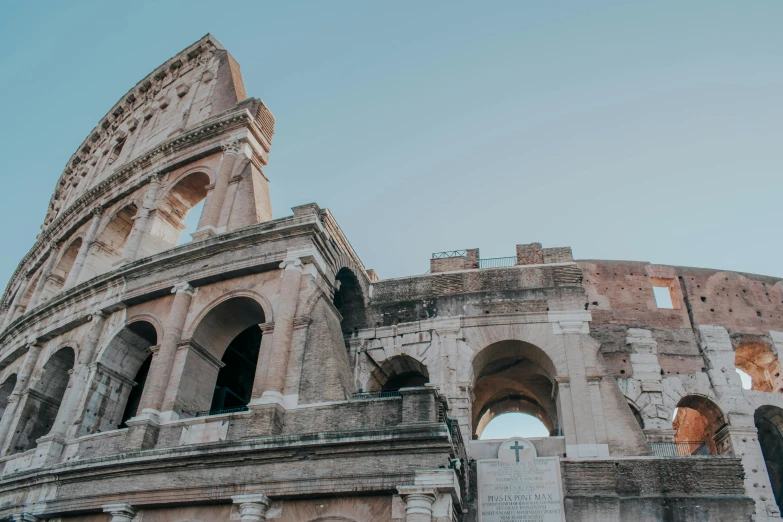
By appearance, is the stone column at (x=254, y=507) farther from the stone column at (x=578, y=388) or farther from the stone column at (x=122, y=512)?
the stone column at (x=578, y=388)

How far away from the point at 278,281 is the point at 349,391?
9.29 ft

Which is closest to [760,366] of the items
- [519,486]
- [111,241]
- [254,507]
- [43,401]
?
[519,486]

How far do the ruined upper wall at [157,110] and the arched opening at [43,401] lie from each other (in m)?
6.81

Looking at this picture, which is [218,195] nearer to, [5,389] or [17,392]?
[17,392]

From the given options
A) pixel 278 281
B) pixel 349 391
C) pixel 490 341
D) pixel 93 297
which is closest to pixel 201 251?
pixel 278 281

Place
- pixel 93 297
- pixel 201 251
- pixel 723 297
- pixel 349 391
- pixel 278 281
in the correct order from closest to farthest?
1. pixel 349 391
2. pixel 278 281
3. pixel 201 251
4. pixel 93 297
5. pixel 723 297

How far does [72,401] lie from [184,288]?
3.49m

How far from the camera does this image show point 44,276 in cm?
2097

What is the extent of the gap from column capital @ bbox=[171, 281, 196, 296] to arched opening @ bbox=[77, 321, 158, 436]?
1.36m

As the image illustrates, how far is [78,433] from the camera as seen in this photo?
13.6 m

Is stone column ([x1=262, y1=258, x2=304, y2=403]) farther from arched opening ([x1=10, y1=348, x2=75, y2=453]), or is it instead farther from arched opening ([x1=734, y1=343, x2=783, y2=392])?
arched opening ([x1=734, y1=343, x2=783, y2=392])

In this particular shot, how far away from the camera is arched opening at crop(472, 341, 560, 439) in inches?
578

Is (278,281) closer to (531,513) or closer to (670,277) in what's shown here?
(531,513)

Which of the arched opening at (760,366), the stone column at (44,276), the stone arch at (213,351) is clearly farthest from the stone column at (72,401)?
the arched opening at (760,366)
